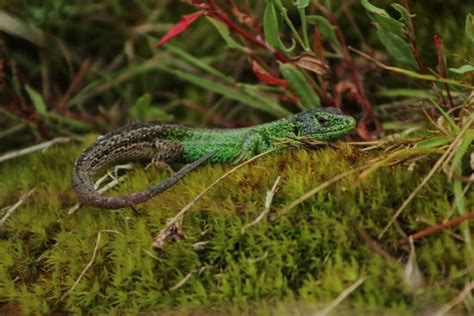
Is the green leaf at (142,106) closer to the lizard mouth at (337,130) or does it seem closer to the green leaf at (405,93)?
the lizard mouth at (337,130)

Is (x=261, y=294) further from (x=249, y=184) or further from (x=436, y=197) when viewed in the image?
(x=436, y=197)

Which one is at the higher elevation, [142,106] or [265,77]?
[265,77]

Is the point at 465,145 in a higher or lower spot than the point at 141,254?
higher

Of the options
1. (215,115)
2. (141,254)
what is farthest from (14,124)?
(141,254)

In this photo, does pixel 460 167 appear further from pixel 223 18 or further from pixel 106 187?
pixel 106 187

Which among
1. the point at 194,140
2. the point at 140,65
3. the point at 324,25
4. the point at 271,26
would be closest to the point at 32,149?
the point at 194,140

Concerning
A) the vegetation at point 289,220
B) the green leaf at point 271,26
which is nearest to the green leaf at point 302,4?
the vegetation at point 289,220

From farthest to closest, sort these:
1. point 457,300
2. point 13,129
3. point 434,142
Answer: point 13,129
point 434,142
point 457,300
